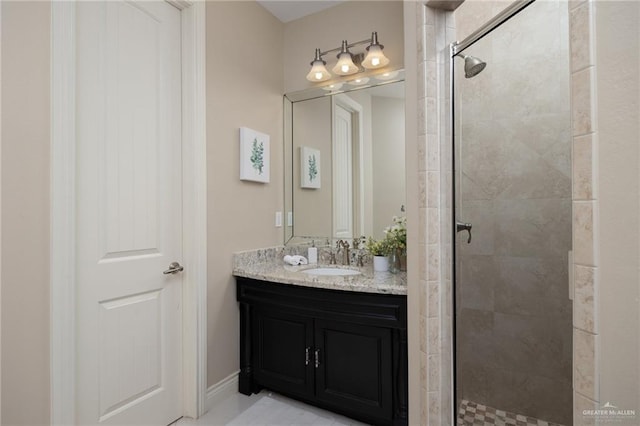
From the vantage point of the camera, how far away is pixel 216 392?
206 cm

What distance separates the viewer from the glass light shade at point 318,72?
2.48 metres

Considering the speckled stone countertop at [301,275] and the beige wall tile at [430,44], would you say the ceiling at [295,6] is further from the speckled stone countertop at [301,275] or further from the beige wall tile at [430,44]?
the speckled stone countertop at [301,275]

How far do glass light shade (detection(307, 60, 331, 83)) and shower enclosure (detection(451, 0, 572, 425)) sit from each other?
47.0 inches

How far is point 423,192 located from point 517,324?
800mm

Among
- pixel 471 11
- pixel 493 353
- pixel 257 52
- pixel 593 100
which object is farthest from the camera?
pixel 257 52

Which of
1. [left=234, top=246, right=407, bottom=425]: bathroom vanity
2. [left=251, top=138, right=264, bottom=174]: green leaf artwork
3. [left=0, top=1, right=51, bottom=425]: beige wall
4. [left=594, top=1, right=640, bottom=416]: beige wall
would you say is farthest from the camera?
[left=251, top=138, right=264, bottom=174]: green leaf artwork

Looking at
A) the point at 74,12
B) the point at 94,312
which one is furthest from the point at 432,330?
the point at 74,12

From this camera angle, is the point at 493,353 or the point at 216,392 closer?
the point at 493,353

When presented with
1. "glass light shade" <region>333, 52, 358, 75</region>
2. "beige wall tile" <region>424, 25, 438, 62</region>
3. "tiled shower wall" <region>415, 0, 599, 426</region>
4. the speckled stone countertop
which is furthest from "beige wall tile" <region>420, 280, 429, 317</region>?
"glass light shade" <region>333, 52, 358, 75</region>

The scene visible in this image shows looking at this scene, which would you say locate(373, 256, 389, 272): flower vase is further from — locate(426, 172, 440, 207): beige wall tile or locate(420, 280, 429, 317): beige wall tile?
locate(426, 172, 440, 207): beige wall tile

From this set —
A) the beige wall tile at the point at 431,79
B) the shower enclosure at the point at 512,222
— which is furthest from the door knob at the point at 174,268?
the beige wall tile at the point at 431,79

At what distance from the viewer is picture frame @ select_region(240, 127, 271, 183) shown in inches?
88.9

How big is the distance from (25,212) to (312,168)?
1776 millimetres

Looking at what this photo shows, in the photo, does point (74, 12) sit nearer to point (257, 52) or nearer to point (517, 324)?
point (257, 52)
